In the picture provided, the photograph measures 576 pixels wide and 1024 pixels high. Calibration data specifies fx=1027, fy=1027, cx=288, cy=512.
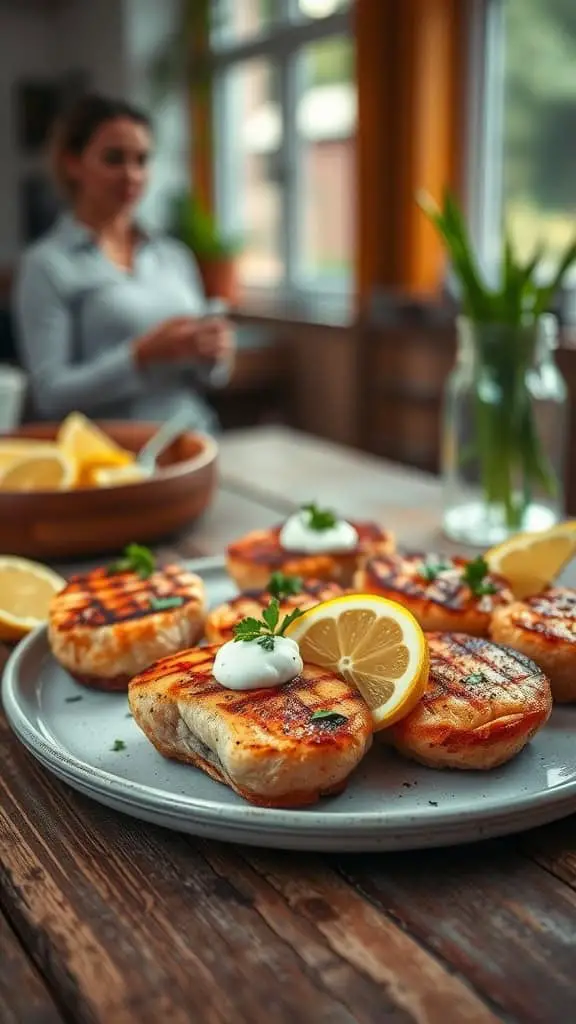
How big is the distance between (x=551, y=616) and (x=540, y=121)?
349 centimetres

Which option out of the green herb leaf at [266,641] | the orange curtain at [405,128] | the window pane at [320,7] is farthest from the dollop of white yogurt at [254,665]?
the window pane at [320,7]

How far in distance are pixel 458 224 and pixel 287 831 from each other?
1.12 m

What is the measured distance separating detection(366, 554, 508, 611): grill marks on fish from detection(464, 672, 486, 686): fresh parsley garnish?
0.19m

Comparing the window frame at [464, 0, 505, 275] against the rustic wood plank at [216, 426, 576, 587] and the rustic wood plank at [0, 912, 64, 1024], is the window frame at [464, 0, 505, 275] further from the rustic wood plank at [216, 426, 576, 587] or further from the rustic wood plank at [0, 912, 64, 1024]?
the rustic wood plank at [0, 912, 64, 1024]

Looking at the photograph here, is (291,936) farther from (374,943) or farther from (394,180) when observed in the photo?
(394,180)

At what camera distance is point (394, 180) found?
14.9ft

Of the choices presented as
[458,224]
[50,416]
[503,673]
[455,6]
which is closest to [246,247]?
[455,6]

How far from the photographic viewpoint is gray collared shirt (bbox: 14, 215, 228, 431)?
8.88 feet

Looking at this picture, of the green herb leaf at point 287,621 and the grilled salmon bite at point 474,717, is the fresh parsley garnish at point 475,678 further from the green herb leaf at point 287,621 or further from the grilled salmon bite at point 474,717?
the green herb leaf at point 287,621

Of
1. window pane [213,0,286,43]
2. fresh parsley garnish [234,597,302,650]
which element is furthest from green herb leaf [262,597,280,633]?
window pane [213,0,286,43]

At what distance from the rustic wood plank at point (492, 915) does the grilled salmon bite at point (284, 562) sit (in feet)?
1.73

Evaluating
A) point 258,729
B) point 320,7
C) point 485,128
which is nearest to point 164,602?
point 258,729

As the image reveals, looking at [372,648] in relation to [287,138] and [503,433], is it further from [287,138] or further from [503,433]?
[287,138]

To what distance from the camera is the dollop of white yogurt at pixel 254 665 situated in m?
0.82
